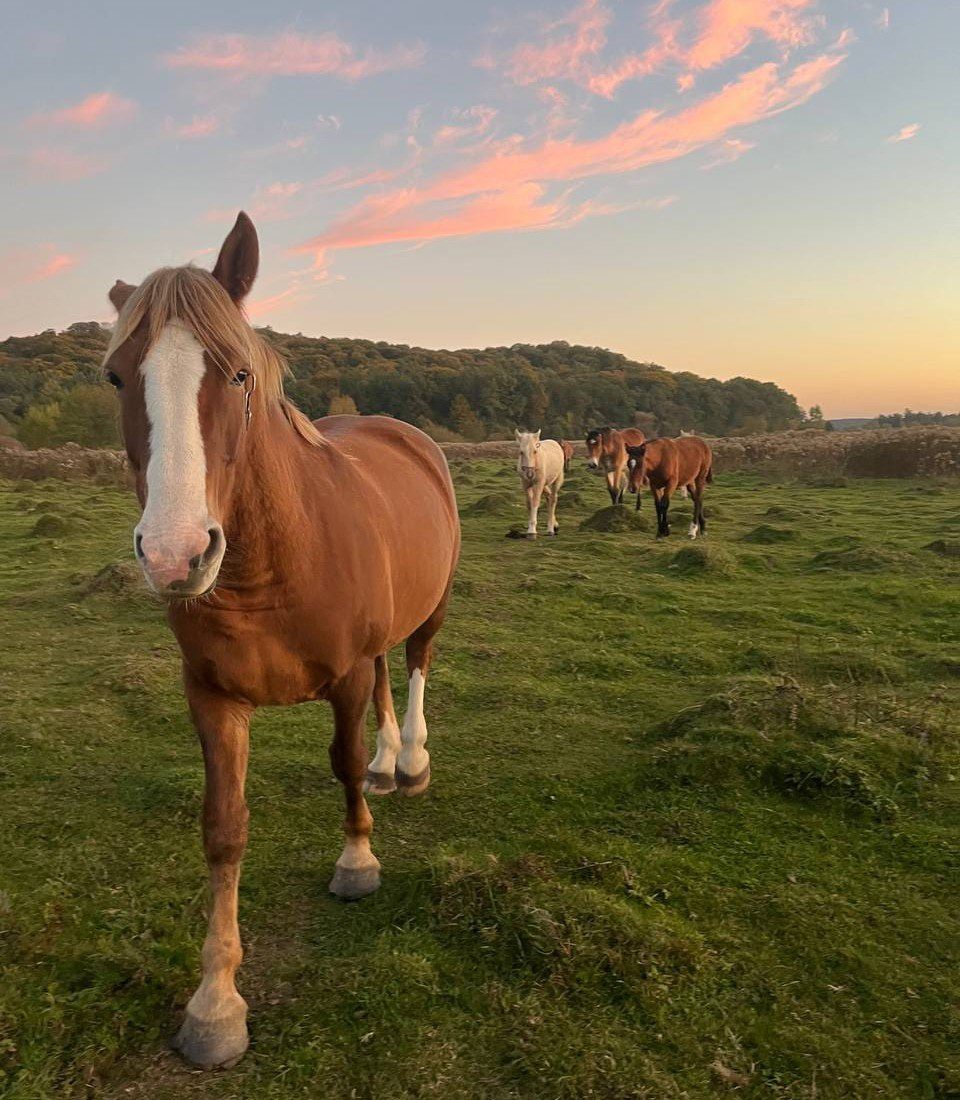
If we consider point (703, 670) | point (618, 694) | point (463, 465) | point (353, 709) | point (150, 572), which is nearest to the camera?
point (150, 572)

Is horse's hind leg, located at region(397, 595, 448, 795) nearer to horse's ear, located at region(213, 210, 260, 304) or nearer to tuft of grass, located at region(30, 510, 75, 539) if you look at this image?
horse's ear, located at region(213, 210, 260, 304)

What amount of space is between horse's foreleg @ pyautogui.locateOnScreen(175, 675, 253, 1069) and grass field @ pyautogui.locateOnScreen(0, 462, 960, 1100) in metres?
0.21

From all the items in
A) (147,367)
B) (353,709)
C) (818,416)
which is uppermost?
(818,416)

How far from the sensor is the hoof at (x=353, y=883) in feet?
10.6

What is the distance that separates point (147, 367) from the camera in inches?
82.7

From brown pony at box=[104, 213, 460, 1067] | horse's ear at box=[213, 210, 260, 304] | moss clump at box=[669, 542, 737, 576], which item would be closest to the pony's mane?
brown pony at box=[104, 213, 460, 1067]

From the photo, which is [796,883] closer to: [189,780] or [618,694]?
[618,694]

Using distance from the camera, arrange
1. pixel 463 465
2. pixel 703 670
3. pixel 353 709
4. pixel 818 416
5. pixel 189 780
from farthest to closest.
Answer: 1. pixel 818 416
2. pixel 463 465
3. pixel 703 670
4. pixel 189 780
5. pixel 353 709

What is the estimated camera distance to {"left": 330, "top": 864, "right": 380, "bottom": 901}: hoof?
3.23 meters

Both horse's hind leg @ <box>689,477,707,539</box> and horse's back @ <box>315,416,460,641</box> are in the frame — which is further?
horse's hind leg @ <box>689,477,707,539</box>

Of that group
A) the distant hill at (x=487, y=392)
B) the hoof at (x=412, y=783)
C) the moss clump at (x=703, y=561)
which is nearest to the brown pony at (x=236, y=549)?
the hoof at (x=412, y=783)

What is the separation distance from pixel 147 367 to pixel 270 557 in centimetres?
81

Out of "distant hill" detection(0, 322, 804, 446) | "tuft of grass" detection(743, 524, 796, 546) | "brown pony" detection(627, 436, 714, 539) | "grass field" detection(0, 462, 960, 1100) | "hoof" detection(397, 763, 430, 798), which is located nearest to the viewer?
"grass field" detection(0, 462, 960, 1100)

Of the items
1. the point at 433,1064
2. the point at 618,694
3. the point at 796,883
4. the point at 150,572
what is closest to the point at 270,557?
the point at 150,572
